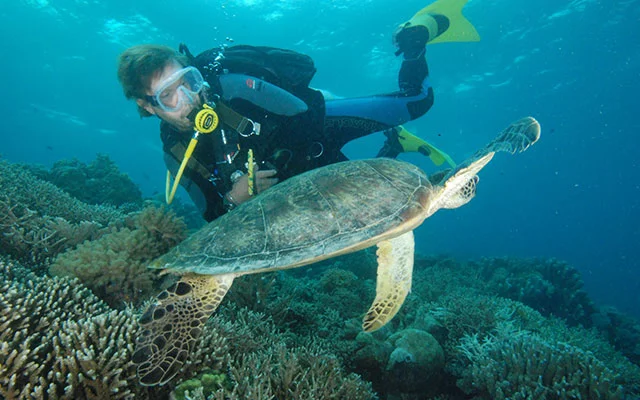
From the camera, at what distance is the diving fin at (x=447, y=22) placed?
698 cm

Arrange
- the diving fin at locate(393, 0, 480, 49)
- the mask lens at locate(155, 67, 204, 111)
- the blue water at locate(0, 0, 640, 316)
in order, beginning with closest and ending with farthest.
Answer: the mask lens at locate(155, 67, 204, 111) < the diving fin at locate(393, 0, 480, 49) < the blue water at locate(0, 0, 640, 316)

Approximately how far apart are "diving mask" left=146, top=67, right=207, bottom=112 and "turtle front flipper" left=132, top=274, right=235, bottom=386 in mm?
2392

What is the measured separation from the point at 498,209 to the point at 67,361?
113m

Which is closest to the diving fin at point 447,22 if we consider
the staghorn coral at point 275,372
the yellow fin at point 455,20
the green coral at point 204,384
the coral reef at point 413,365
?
the yellow fin at point 455,20

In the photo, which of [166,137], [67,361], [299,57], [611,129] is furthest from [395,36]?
[611,129]

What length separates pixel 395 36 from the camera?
6945 millimetres

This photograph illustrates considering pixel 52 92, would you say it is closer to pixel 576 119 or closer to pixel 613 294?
pixel 576 119

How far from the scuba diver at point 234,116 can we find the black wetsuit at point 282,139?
0.05 ft

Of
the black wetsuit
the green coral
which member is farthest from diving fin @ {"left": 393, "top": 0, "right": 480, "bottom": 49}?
the green coral

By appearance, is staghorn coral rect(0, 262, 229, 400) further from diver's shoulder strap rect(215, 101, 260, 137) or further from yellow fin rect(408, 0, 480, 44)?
yellow fin rect(408, 0, 480, 44)

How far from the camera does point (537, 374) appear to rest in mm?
3070

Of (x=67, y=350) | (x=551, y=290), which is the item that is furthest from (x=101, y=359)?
(x=551, y=290)

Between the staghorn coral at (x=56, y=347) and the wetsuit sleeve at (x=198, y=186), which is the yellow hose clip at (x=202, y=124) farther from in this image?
the staghorn coral at (x=56, y=347)

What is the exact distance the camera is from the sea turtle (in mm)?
2561
